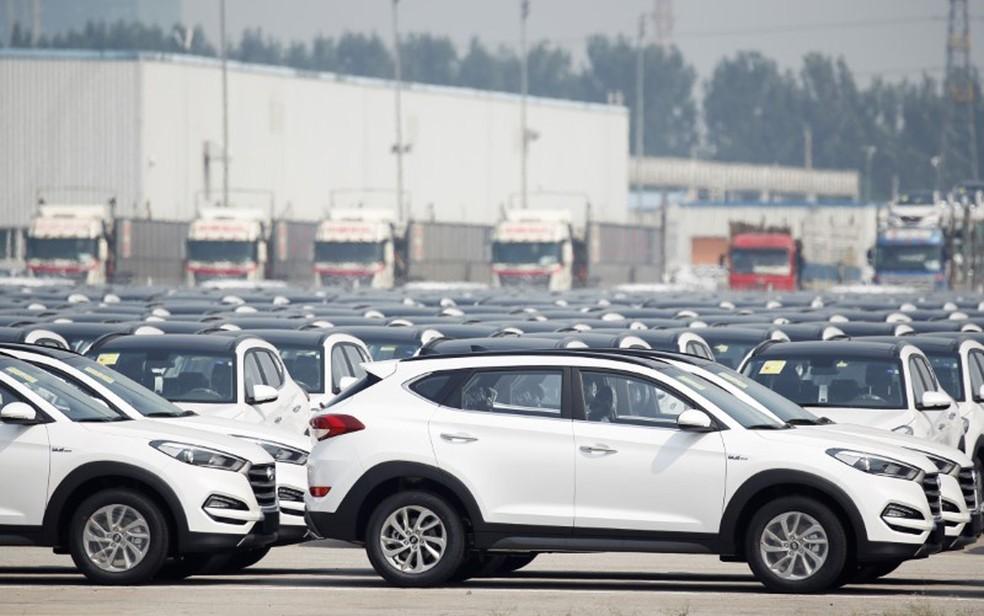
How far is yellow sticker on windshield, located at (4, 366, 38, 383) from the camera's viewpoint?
12.8m

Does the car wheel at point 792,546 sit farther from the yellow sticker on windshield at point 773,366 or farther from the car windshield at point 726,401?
the yellow sticker on windshield at point 773,366

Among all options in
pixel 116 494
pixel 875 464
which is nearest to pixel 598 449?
pixel 875 464

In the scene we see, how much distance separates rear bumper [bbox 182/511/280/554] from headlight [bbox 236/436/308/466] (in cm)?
106

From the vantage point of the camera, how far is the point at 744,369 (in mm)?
17219

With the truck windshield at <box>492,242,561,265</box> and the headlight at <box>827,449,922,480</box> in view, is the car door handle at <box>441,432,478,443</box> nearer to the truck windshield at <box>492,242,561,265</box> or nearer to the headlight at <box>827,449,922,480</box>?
the headlight at <box>827,449,922,480</box>

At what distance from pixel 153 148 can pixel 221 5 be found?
9779 mm

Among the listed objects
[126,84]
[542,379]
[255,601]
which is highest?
[126,84]

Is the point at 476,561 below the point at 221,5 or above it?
below

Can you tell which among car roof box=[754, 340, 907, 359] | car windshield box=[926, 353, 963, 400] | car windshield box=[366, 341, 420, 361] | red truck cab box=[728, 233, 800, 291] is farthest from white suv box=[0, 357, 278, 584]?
red truck cab box=[728, 233, 800, 291]

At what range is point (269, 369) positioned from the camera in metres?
17.5

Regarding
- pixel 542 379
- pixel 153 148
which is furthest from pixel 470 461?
pixel 153 148

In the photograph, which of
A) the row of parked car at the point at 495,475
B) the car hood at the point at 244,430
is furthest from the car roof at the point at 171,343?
the row of parked car at the point at 495,475

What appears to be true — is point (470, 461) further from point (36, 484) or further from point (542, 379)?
point (36, 484)

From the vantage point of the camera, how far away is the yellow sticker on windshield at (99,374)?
13.3 metres
